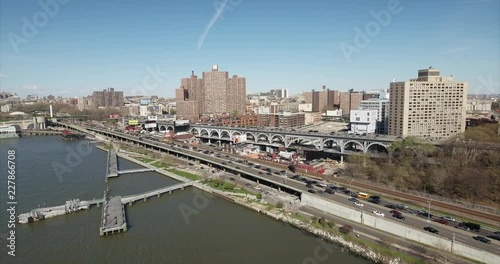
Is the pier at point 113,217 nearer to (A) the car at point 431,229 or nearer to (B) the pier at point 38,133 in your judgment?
(A) the car at point 431,229

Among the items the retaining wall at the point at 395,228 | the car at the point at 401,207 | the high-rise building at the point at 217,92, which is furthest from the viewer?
the high-rise building at the point at 217,92

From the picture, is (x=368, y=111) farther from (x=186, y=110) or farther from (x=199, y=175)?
(x=186, y=110)

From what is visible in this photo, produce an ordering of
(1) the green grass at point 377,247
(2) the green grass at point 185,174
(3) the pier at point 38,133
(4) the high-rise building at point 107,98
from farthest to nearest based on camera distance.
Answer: (4) the high-rise building at point 107,98
(3) the pier at point 38,133
(2) the green grass at point 185,174
(1) the green grass at point 377,247

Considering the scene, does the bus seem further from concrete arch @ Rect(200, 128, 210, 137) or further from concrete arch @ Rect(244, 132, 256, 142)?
concrete arch @ Rect(200, 128, 210, 137)

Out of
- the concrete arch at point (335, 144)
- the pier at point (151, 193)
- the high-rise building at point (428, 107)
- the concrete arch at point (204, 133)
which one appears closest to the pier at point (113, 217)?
the pier at point (151, 193)

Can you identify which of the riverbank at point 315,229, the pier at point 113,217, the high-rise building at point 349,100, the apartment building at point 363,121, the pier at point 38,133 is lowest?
the riverbank at point 315,229

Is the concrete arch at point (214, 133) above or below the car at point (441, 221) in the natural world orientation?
above

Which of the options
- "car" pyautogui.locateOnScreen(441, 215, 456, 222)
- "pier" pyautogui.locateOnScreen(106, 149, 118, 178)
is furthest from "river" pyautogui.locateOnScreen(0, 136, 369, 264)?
"car" pyautogui.locateOnScreen(441, 215, 456, 222)
